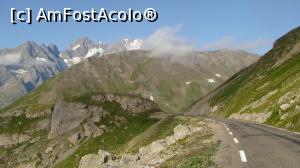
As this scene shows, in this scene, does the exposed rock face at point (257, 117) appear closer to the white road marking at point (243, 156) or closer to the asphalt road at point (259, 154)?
the asphalt road at point (259, 154)

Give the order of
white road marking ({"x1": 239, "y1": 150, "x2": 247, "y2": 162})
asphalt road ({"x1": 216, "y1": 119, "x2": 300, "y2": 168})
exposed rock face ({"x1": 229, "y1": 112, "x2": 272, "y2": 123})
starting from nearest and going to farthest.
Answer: asphalt road ({"x1": 216, "y1": 119, "x2": 300, "y2": 168}) < white road marking ({"x1": 239, "y1": 150, "x2": 247, "y2": 162}) < exposed rock face ({"x1": 229, "y1": 112, "x2": 272, "y2": 123})

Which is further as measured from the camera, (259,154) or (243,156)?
(259,154)

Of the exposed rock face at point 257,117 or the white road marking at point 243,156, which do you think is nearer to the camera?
the white road marking at point 243,156

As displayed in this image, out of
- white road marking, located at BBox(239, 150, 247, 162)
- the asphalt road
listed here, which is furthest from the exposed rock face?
white road marking, located at BBox(239, 150, 247, 162)

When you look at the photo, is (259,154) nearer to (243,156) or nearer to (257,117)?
(243,156)

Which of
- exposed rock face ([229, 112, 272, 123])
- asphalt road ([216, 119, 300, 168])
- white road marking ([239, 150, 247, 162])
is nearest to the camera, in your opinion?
asphalt road ([216, 119, 300, 168])

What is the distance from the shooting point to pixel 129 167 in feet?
87.7

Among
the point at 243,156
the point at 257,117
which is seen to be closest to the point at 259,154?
the point at 243,156

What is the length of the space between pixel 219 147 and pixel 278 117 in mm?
42520

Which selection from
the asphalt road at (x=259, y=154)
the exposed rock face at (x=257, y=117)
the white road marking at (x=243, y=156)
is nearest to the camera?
the asphalt road at (x=259, y=154)

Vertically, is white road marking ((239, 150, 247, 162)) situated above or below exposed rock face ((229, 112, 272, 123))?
below

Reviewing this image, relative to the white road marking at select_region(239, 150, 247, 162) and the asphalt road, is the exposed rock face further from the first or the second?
the white road marking at select_region(239, 150, 247, 162)

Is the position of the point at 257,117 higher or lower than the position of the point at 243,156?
higher

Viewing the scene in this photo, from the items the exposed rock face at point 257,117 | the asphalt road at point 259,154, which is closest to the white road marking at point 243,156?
the asphalt road at point 259,154
